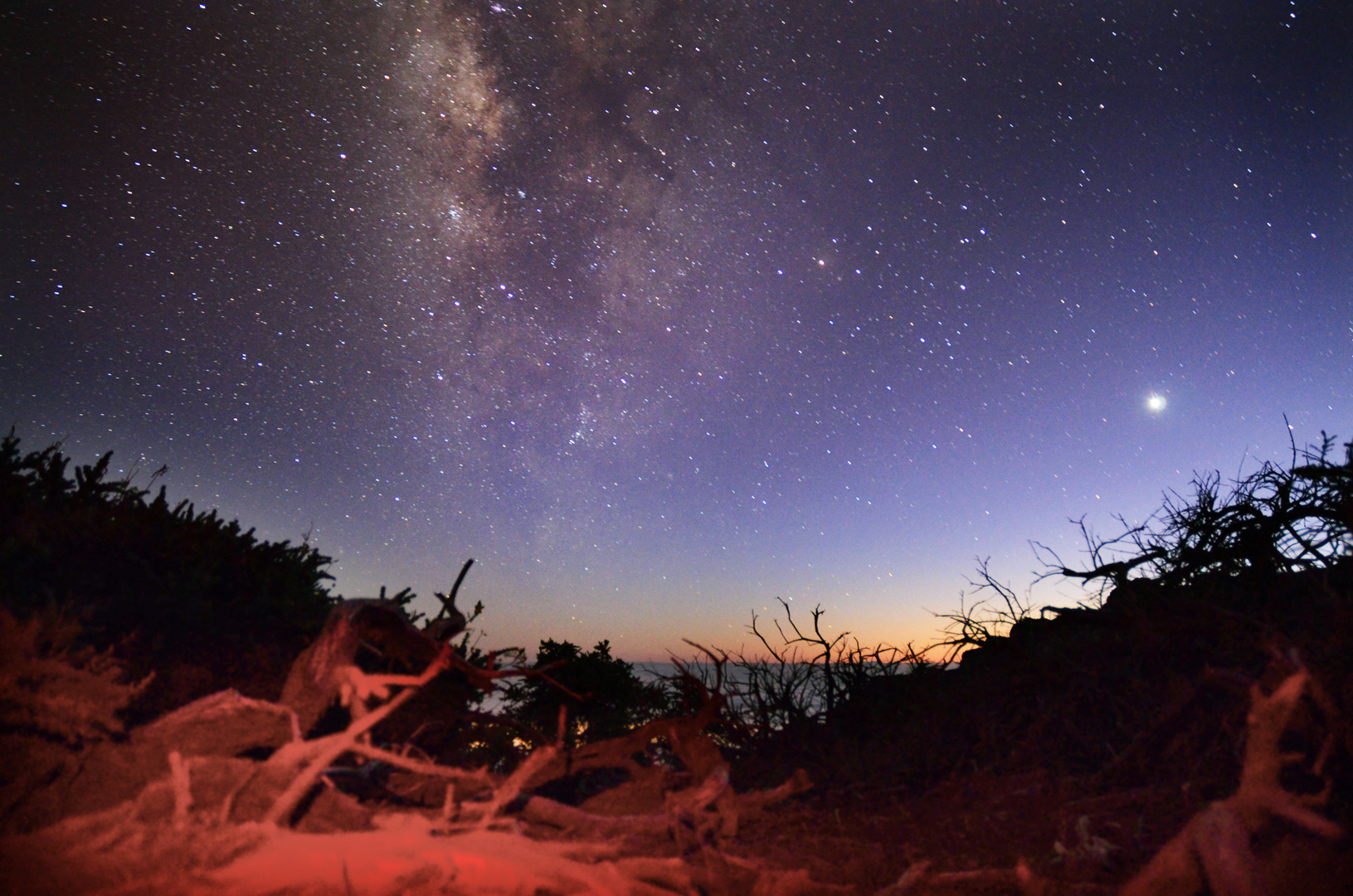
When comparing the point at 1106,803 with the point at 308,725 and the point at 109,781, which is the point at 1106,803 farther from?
the point at 109,781

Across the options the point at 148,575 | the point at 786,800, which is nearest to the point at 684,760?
the point at 786,800

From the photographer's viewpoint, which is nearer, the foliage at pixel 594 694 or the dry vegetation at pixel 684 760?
the dry vegetation at pixel 684 760

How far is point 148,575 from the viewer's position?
6.52m

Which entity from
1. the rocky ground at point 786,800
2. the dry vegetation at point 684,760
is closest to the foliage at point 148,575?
the dry vegetation at point 684,760

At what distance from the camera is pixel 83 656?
186 inches

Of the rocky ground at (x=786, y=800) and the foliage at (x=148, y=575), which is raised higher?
the foliage at (x=148, y=575)

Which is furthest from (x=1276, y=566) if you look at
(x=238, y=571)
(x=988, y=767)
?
(x=238, y=571)

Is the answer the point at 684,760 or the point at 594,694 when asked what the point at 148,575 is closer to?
the point at 684,760

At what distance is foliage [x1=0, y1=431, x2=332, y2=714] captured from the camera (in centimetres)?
576

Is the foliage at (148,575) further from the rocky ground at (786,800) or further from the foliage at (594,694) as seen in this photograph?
the foliage at (594,694)

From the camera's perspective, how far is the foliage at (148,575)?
576cm

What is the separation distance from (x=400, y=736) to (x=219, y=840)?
376 cm

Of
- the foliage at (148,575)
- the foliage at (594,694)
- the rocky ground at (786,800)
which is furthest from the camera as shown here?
the foliage at (594,694)

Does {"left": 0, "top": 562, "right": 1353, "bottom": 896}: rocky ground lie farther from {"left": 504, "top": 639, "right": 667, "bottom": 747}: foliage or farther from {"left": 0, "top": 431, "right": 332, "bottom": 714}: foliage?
{"left": 504, "top": 639, "right": 667, "bottom": 747}: foliage
